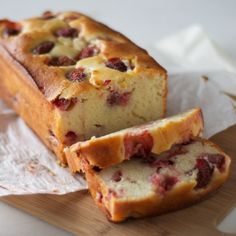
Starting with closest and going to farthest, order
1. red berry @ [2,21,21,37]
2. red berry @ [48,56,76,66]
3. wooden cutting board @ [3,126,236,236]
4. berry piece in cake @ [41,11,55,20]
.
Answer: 1. wooden cutting board @ [3,126,236,236]
2. red berry @ [48,56,76,66]
3. red berry @ [2,21,21,37]
4. berry piece in cake @ [41,11,55,20]

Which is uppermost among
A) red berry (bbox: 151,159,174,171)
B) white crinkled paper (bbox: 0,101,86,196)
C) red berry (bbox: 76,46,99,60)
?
red berry (bbox: 76,46,99,60)

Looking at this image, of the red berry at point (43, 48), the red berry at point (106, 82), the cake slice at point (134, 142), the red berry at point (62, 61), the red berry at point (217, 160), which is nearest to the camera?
the cake slice at point (134, 142)

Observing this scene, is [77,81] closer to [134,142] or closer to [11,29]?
[134,142]

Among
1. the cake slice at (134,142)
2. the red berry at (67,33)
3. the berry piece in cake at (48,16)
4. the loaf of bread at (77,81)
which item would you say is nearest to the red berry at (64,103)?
the loaf of bread at (77,81)

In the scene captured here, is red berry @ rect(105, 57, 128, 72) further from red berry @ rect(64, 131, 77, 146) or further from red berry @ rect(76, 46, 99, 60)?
red berry @ rect(64, 131, 77, 146)

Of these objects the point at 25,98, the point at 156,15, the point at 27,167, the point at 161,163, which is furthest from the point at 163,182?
the point at 156,15

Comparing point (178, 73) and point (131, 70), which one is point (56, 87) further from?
point (178, 73)

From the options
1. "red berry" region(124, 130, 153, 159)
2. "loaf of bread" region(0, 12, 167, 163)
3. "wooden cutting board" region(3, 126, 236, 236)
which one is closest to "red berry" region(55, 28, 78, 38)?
"loaf of bread" region(0, 12, 167, 163)

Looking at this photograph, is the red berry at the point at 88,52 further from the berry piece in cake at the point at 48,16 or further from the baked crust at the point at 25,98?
the berry piece in cake at the point at 48,16
